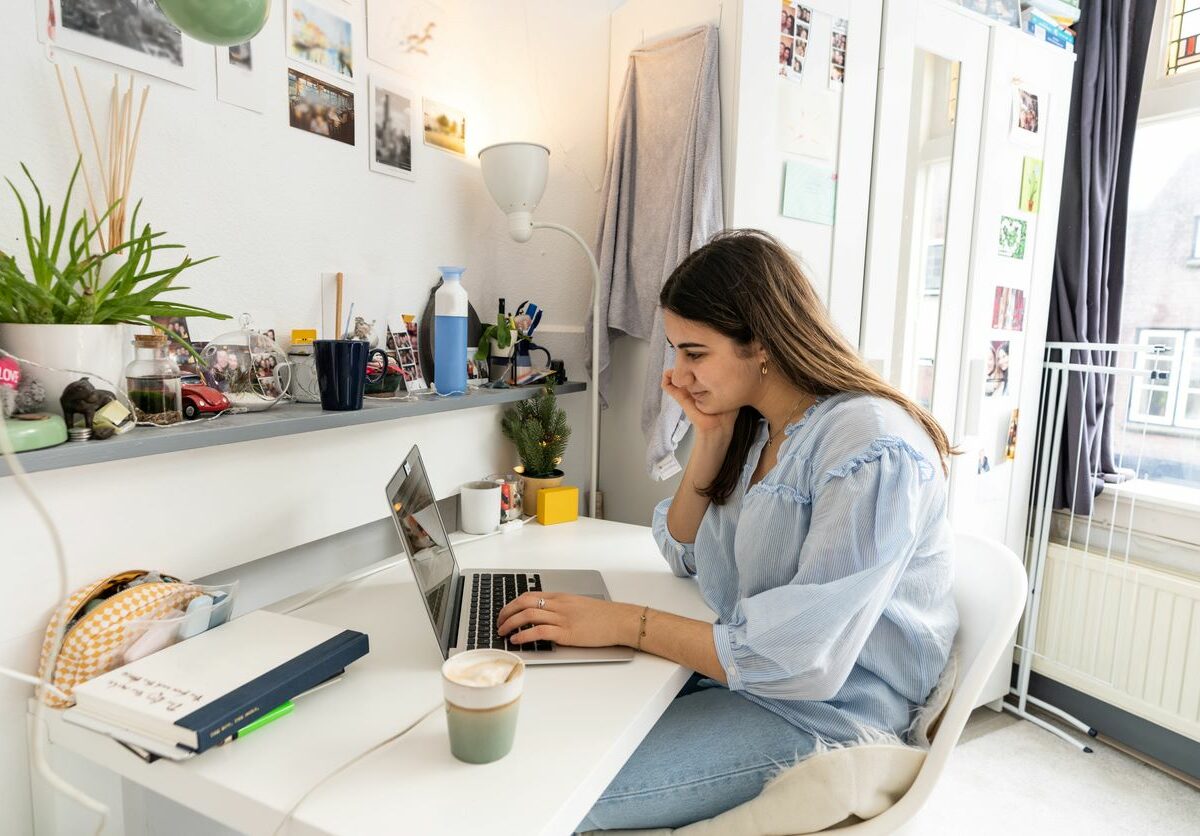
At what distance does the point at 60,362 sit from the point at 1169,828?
101 inches

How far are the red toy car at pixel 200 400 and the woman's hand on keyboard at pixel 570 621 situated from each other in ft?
1.71

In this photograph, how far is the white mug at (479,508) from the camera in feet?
4.84

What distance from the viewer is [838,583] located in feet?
2.80

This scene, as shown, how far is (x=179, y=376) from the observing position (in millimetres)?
991

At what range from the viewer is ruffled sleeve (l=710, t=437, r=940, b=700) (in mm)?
856

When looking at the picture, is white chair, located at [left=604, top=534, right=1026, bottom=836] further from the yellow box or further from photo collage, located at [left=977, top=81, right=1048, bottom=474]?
photo collage, located at [left=977, top=81, right=1048, bottom=474]

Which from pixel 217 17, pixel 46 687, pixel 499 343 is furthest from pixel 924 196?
pixel 46 687

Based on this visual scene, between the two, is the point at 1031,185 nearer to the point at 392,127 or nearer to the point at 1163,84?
the point at 1163,84

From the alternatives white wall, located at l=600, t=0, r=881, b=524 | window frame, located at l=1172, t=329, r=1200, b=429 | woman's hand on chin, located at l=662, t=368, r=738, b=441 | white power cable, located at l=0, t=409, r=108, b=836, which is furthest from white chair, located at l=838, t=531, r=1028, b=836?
window frame, located at l=1172, t=329, r=1200, b=429

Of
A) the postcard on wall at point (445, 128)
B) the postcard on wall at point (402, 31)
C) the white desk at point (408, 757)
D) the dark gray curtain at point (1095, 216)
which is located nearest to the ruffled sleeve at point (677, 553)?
the white desk at point (408, 757)

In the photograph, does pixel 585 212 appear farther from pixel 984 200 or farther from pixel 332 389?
pixel 984 200

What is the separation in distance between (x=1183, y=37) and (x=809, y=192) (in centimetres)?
146

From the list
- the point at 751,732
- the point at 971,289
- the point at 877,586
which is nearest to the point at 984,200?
the point at 971,289

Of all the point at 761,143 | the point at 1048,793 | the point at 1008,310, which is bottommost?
the point at 1048,793
